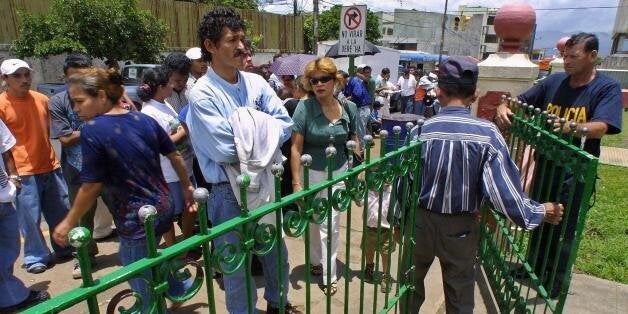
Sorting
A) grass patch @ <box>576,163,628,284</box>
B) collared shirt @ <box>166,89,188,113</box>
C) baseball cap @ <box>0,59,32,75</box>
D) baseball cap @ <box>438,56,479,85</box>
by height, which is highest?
baseball cap @ <box>438,56,479,85</box>

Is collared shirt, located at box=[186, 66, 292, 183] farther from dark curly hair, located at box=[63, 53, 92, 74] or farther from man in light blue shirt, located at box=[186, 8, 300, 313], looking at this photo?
dark curly hair, located at box=[63, 53, 92, 74]

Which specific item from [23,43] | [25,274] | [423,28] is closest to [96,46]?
[23,43]

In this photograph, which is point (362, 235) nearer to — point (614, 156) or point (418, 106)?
point (614, 156)

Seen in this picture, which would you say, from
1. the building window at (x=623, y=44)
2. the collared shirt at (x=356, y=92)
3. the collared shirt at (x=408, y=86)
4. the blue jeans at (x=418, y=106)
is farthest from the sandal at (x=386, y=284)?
the building window at (x=623, y=44)

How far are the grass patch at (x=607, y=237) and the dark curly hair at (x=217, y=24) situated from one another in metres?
3.64

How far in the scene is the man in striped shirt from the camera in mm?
1979

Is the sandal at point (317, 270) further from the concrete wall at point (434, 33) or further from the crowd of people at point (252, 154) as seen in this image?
the concrete wall at point (434, 33)

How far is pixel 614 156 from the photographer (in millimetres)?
8133

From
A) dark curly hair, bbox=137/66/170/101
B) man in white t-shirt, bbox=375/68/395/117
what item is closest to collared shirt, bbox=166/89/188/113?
dark curly hair, bbox=137/66/170/101

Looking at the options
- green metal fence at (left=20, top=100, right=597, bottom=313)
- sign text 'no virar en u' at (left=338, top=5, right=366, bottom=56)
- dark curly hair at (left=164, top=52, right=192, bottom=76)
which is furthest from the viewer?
sign text 'no virar en u' at (left=338, top=5, right=366, bottom=56)

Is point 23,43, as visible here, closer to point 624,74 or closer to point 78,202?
point 78,202

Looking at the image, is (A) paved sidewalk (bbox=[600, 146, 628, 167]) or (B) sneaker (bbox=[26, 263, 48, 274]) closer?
(B) sneaker (bbox=[26, 263, 48, 274])

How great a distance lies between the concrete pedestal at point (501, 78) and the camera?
3.28m

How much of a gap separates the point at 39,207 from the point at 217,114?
88.6 inches
